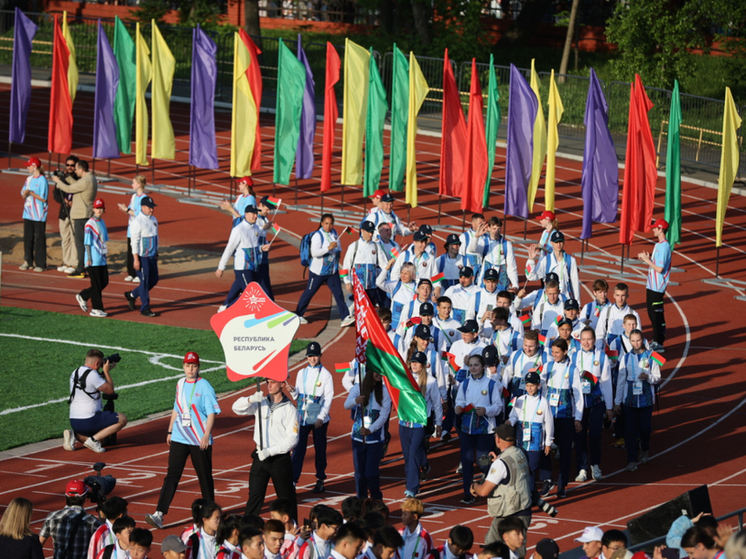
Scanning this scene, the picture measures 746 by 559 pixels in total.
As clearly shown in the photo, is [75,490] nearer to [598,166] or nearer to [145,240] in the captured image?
[145,240]

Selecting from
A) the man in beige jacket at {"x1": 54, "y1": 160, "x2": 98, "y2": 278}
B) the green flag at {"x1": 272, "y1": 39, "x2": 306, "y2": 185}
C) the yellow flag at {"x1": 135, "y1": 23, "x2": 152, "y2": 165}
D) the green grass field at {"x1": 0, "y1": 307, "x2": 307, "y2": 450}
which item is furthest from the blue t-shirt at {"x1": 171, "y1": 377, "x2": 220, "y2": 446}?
the yellow flag at {"x1": 135, "y1": 23, "x2": 152, "y2": 165}

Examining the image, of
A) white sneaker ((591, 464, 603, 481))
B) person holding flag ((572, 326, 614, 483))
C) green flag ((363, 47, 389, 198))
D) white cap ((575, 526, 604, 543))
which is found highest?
green flag ((363, 47, 389, 198))

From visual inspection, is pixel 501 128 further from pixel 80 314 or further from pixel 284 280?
pixel 80 314

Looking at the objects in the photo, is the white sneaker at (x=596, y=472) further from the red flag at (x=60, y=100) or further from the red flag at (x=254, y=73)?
the red flag at (x=60, y=100)

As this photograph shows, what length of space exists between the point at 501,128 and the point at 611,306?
20.7 metres

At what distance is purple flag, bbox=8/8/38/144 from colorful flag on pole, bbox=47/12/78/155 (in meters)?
0.73

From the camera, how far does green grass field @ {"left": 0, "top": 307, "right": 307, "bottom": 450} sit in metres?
14.8

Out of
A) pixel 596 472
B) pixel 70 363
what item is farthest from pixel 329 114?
Answer: pixel 596 472

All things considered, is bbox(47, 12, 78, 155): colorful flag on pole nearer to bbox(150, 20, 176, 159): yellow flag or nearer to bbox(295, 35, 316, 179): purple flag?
bbox(150, 20, 176, 159): yellow flag

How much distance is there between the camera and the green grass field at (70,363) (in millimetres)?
14781

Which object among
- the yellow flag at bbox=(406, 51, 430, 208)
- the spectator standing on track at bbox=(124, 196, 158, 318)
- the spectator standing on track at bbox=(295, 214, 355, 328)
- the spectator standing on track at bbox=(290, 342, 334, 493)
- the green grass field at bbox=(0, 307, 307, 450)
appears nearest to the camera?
the spectator standing on track at bbox=(290, 342, 334, 493)

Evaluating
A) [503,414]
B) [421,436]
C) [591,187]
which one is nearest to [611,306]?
[503,414]

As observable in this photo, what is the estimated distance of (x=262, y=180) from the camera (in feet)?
99.8

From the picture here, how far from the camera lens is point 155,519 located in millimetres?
11047
